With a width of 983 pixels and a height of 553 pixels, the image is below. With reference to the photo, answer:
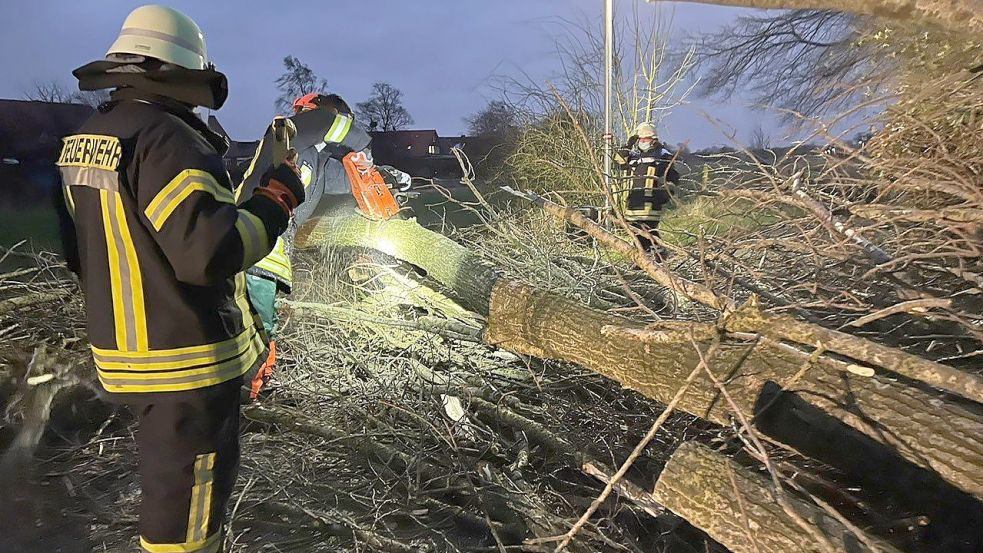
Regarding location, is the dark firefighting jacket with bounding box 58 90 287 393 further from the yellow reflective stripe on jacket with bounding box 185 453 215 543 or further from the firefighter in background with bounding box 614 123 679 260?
the firefighter in background with bounding box 614 123 679 260

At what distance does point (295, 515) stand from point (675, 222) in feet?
20.9

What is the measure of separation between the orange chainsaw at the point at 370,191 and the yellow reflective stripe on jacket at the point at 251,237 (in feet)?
11.0

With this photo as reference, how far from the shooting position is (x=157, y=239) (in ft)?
4.46

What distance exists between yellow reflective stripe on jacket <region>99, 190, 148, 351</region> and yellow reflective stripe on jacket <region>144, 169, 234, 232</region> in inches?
4.7

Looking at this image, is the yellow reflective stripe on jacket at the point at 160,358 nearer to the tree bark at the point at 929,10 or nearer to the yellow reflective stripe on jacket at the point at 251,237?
the yellow reflective stripe on jacket at the point at 251,237

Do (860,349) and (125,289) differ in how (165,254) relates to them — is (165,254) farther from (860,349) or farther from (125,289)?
(860,349)

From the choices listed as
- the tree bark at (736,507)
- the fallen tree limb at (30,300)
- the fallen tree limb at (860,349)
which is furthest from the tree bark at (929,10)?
the fallen tree limb at (30,300)

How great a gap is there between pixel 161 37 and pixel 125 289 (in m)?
0.64

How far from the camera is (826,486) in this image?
1.84 m

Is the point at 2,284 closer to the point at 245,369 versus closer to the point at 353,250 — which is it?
the point at 353,250

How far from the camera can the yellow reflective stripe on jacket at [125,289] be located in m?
1.40

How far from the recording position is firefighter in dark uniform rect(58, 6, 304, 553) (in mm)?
1345

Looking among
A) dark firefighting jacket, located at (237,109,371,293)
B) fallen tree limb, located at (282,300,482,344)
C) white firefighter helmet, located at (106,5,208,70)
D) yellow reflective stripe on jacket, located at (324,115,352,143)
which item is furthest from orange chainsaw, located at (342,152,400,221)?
white firefighter helmet, located at (106,5,208,70)

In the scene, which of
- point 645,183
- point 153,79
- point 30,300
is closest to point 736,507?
point 153,79
